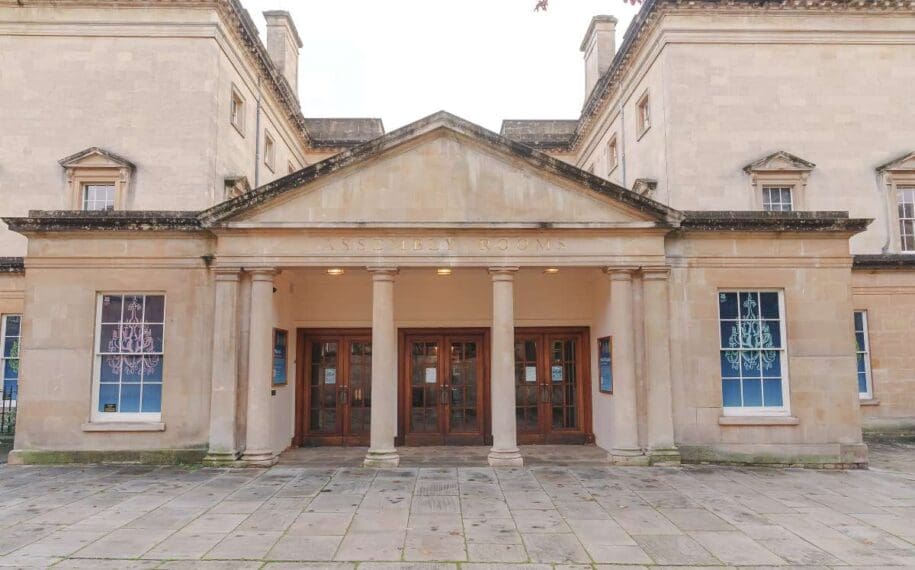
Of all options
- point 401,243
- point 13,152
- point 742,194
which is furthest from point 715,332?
point 13,152

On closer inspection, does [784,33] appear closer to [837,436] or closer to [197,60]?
[837,436]

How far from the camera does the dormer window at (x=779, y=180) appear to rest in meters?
17.8

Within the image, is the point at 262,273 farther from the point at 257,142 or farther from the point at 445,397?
the point at 257,142

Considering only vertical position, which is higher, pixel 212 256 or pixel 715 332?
pixel 212 256

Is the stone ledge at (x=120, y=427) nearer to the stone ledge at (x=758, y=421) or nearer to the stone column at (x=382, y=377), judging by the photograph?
the stone column at (x=382, y=377)

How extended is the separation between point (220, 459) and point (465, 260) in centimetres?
554

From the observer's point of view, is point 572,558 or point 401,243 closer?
point 572,558

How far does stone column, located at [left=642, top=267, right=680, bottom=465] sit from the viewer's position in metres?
11.1

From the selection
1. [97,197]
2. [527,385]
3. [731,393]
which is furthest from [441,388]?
[97,197]

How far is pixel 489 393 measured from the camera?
1384 cm

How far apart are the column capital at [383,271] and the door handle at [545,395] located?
4.73 metres

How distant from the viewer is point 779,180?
1791 cm

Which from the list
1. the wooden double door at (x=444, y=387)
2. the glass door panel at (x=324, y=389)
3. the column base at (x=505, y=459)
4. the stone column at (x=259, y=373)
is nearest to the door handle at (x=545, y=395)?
the wooden double door at (x=444, y=387)

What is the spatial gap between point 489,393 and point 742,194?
9823 millimetres
